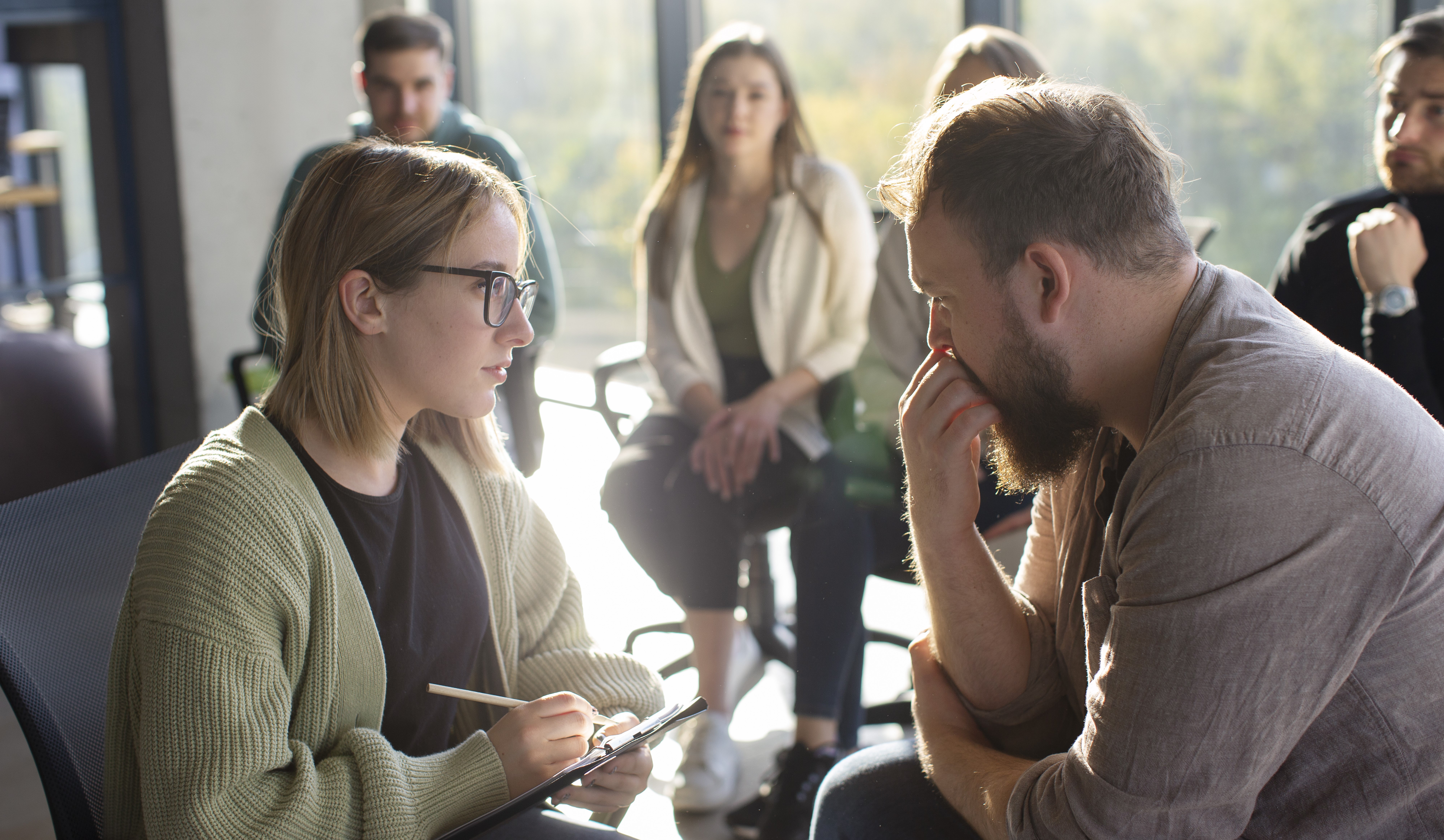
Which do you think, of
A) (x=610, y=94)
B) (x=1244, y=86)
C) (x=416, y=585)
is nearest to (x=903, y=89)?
(x=1244, y=86)

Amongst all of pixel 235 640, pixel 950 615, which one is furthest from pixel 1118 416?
pixel 235 640

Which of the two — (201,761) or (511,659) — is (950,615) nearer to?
(511,659)

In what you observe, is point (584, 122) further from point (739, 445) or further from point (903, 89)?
point (739, 445)

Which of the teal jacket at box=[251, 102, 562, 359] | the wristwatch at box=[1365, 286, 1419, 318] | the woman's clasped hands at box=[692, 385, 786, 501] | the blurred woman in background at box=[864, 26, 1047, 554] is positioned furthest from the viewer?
the teal jacket at box=[251, 102, 562, 359]

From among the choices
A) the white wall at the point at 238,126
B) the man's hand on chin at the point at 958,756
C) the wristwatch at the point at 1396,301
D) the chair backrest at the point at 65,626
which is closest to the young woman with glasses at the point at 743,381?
the man's hand on chin at the point at 958,756

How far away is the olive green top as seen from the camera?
2461mm

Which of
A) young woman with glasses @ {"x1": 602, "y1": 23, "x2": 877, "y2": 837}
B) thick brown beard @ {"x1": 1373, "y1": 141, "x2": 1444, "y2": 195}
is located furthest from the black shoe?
thick brown beard @ {"x1": 1373, "y1": 141, "x2": 1444, "y2": 195}

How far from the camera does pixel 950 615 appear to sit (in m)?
1.20

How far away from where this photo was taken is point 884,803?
121 cm

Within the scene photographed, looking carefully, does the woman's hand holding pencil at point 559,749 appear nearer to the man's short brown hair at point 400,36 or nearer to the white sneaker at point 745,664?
the white sneaker at point 745,664

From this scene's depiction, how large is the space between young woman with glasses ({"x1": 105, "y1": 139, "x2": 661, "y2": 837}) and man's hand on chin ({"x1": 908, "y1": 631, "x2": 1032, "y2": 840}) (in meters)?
0.30

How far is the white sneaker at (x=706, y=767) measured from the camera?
6.66ft

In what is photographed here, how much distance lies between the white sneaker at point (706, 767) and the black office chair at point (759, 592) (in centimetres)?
22

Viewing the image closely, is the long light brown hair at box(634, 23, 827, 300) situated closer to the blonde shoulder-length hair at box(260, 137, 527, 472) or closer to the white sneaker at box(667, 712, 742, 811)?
the white sneaker at box(667, 712, 742, 811)
